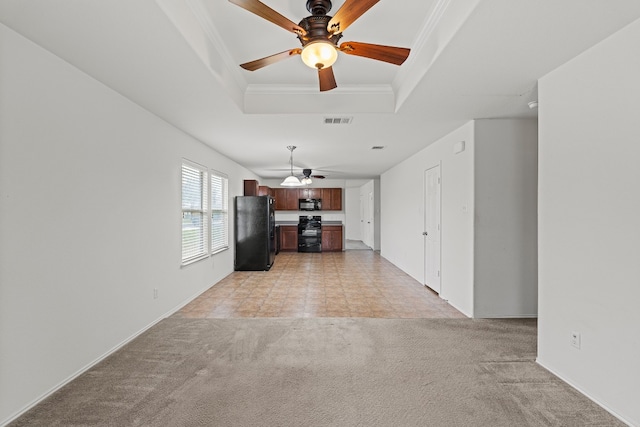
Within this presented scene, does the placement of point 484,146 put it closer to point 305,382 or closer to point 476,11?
point 476,11

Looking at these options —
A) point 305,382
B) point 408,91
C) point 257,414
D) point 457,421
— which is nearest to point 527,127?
point 408,91

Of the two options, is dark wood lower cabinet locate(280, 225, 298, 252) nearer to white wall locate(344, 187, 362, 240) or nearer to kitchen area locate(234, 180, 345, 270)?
kitchen area locate(234, 180, 345, 270)

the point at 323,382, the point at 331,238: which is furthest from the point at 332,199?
the point at 323,382

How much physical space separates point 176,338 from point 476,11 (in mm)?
3669

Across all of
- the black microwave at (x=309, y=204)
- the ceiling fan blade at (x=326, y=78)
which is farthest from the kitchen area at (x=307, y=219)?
the ceiling fan blade at (x=326, y=78)

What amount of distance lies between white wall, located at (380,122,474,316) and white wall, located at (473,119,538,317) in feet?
0.37

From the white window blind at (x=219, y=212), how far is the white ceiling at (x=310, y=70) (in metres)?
1.63

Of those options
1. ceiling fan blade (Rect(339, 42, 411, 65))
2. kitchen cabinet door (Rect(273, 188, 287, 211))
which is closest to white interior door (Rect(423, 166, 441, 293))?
ceiling fan blade (Rect(339, 42, 411, 65))

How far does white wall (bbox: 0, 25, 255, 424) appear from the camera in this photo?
2.01 meters

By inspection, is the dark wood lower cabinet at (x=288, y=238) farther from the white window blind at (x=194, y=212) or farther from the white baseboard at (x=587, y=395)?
the white baseboard at (x=587, y=395)

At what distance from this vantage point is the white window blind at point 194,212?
15.1 ft

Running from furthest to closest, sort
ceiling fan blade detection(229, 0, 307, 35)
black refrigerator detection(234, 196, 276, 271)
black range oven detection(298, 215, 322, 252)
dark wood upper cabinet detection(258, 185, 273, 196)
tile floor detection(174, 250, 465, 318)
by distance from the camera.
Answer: black range oven detection(298, 215, 322, 252)
dark wood upper cabinet detection(258, 185, 273, 196)
black refrigerator detection(234, 196, 276, 271)
tile floor detection(174, 250, 465, 318)
ceiling fan blade detection(229, 0, 307, 35)

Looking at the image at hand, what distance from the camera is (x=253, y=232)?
7.02 meters

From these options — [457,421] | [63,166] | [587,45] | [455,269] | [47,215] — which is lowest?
[457,421]
